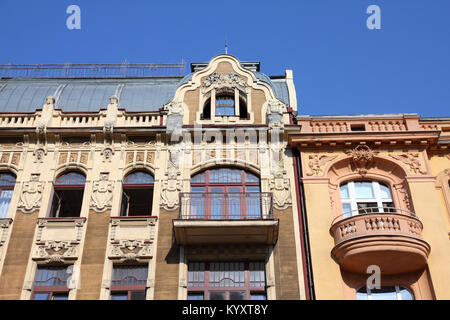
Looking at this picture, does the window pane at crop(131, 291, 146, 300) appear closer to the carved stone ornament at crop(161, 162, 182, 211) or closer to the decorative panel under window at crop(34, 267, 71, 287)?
the decorative panel under window at crop(34, 267, 71, 287)

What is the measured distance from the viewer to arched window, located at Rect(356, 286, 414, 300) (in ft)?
55.7

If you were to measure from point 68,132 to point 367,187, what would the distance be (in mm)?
11254

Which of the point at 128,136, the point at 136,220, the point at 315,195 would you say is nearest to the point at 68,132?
the point at 128,136

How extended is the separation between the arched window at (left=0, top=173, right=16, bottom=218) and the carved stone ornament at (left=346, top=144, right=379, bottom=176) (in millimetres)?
12318

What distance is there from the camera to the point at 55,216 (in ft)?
63.3

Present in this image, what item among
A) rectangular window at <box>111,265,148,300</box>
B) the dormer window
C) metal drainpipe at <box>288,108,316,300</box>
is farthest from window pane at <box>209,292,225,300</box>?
the dormer window

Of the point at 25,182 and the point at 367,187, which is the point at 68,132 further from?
the point at 367,187

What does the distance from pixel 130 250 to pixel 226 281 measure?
331 centimetres

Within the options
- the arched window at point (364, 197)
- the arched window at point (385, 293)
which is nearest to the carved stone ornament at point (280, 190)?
the arched window at point (364, 197)

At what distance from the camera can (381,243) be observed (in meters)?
16.5

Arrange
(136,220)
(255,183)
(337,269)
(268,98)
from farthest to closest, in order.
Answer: (268,98) < (255,183) < (136,220) < (337,269)

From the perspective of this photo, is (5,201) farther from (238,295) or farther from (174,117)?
(238,295)

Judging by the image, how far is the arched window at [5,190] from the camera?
1909 cm

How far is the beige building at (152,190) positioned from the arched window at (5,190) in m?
0.05
